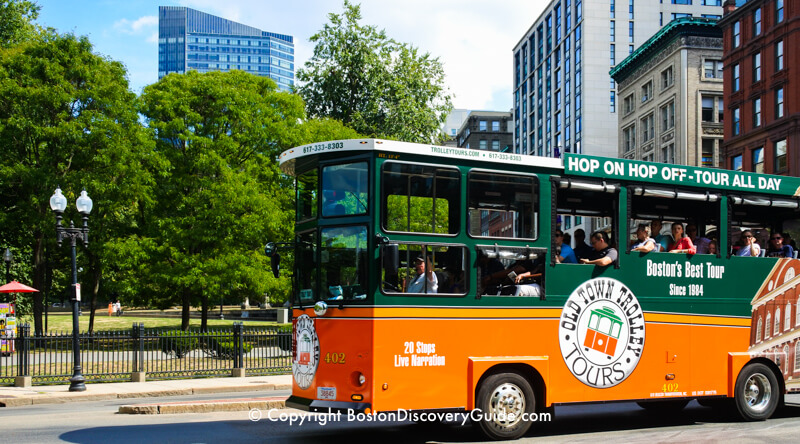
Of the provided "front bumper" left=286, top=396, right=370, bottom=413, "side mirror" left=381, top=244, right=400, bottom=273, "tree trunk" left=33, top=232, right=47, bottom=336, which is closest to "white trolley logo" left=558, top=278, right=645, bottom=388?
"side mirror" left=381, top=244, right=400, bottom=273

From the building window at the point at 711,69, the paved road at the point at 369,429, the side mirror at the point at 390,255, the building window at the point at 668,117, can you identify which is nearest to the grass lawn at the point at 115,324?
the paved road at the point at 369,429

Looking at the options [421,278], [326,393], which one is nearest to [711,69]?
[421,278]

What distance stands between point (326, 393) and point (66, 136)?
84.5 feet

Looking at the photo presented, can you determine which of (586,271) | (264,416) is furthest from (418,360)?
(264,416)

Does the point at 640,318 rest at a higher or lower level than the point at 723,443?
higher

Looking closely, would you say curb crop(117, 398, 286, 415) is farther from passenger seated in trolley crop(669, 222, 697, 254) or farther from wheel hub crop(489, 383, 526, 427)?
passenger seated in trolley crop(669, 222, 697, 254)

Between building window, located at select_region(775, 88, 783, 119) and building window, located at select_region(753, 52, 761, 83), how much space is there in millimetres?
2174

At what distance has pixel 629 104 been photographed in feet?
242

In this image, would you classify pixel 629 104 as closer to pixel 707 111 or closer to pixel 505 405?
pixel 707 111

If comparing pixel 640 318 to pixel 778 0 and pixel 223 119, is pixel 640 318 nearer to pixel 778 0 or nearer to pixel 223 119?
pixel 223 119

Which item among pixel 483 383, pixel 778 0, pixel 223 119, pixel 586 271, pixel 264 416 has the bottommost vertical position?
pixel 264 416

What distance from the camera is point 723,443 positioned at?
978cm

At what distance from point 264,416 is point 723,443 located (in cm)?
697

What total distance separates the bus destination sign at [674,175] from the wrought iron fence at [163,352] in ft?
43.6
